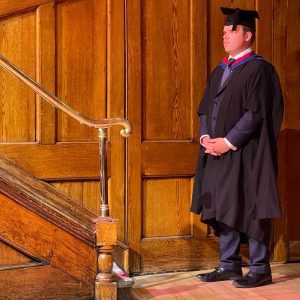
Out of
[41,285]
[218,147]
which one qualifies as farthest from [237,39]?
[41,285]

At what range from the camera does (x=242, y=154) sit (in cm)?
446

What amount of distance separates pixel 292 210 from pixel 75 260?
2.13 m

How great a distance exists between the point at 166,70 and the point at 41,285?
1.89m

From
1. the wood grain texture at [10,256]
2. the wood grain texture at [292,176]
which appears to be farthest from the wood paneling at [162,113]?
the wood grain texture at [10,256]

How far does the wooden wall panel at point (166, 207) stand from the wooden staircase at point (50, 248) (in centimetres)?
108

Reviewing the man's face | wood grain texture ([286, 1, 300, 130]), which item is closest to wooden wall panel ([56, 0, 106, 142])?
the man's face

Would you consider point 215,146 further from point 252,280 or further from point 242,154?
point 252,280

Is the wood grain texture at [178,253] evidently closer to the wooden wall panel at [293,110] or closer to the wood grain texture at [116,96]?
the wood grain texture at [116,96]

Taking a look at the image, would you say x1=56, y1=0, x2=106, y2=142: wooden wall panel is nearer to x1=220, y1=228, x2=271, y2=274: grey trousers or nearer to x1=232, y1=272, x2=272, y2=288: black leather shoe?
x1=220, y1=228, x2=271, y2=274: grey trousers

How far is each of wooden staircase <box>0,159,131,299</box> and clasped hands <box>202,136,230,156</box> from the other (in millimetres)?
932

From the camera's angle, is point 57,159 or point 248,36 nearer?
point 248,36

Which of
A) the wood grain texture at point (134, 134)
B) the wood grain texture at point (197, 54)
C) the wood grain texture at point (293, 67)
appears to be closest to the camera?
the wood grain texture at point (134, 134)

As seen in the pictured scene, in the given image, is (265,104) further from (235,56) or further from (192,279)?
(192,279)

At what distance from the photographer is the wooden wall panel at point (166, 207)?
502cm
